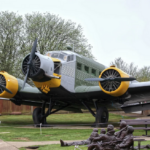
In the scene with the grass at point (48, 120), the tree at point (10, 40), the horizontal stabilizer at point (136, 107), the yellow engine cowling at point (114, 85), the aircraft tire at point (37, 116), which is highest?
the tree at point (10, 40)

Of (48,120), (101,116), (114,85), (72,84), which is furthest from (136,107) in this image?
(48,120)

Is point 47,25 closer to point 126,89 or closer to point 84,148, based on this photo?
point 126,89

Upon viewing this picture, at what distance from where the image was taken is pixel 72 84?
16.9 meters

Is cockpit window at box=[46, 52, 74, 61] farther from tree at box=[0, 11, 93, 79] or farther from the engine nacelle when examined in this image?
tree at box=[0, 11, 93, 79]

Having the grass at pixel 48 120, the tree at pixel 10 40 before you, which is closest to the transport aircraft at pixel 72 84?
the grass at pixel 48 120

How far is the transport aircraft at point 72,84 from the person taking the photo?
1490cm

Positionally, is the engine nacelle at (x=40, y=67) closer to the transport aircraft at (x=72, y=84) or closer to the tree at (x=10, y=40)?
the transport aircraft at (x=72, y=84)

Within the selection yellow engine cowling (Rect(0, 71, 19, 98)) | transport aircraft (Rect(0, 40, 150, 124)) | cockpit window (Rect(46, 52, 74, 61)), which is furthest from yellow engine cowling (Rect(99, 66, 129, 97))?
yellow engine cowling (Rect(0, 71, 19, 98))

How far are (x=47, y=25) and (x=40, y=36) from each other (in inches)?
77.0

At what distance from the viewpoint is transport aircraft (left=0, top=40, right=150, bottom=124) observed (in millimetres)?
14898

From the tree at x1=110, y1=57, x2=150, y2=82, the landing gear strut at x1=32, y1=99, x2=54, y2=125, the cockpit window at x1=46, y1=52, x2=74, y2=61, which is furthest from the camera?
the tree at x1=110, y1=57, x2=150, y2=82

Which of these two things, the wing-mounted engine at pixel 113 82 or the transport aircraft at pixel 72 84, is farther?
the transport aircraft at pixel 72 84

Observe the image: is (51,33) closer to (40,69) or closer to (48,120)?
(48,120)

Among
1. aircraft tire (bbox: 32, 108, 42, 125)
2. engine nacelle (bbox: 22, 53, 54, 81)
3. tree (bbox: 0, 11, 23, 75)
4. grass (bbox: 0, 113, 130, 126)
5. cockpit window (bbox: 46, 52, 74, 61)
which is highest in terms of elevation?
tree (bbox: 0, 11, 23, 75)
